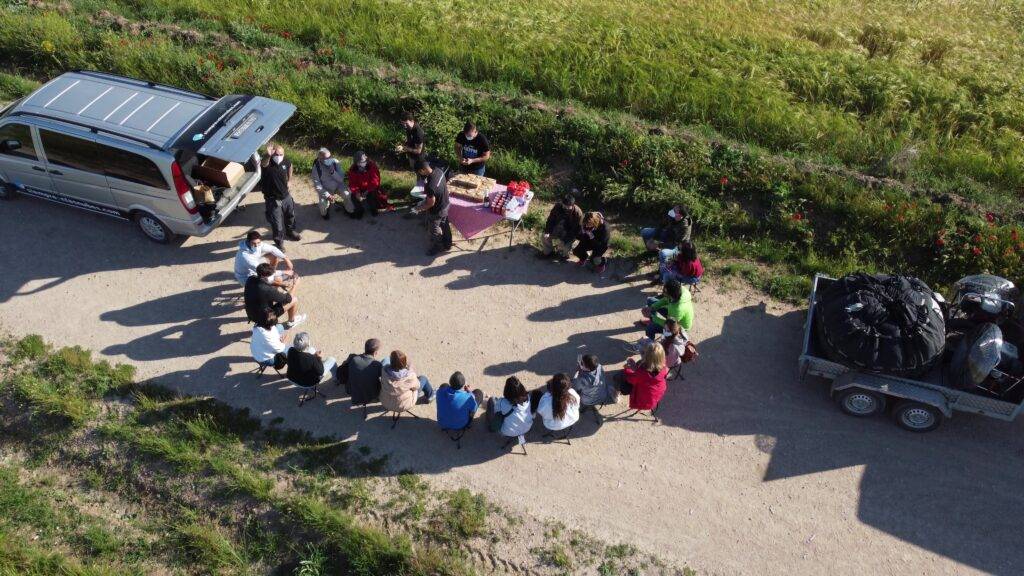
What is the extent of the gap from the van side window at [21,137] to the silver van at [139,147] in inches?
0.8

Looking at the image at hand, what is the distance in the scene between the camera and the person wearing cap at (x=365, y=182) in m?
12.4

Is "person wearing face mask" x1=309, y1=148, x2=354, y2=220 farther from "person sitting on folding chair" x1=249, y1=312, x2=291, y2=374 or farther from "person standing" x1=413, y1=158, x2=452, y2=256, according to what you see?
"person sitting on folding chair" x1=249, y1=312, x2=291, y2=374

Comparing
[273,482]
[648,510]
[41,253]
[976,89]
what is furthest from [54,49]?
[976,89]

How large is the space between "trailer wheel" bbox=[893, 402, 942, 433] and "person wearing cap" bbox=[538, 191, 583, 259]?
17.3 feet

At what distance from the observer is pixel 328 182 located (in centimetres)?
1245

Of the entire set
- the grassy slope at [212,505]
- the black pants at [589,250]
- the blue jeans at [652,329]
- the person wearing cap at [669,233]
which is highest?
the person wearing cap at [669,233]

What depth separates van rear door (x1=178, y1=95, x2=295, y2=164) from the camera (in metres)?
10.9

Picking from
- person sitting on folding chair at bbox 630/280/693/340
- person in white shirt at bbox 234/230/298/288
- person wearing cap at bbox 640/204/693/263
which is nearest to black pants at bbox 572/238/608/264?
person wearing cap at bbox 640/204/693/263

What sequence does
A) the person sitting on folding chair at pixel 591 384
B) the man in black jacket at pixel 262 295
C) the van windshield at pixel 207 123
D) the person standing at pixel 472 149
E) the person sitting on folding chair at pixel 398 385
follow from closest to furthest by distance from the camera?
the person sitting on folding chair at pixel 398 385, the person sitting on folding chair at pixel 591 384, the man in black jacket at pixel 262 295, the van windshield at pixel 207 123, the person standing at pixel 472 149

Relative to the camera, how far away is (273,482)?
9.15 m

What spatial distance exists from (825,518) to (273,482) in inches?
278

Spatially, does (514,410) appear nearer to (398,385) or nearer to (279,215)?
(398,385)

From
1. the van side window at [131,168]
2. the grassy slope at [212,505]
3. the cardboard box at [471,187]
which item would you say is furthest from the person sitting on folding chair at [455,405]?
the van side window at [131,168]

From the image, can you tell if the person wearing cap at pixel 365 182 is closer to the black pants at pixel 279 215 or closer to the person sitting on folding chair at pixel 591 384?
the black pants at pixel 279 215
